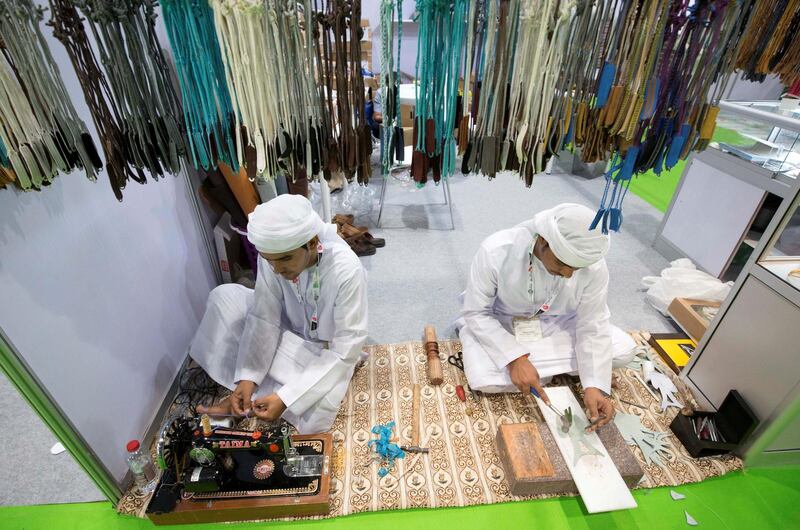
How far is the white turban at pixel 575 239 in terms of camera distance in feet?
4.67

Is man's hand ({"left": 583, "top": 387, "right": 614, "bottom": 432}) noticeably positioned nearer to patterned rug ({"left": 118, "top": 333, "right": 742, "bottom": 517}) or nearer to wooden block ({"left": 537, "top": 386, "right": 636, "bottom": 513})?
wooden block ({"left": 537, "top": 386, "right": 636, "bottom": 513})

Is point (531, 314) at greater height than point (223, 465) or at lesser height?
greater

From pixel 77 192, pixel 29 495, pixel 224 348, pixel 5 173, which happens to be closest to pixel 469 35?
pixel 5 173

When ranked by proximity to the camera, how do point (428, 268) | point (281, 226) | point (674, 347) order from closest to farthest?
point (281, 226), point (674, 347), point (428, 268)

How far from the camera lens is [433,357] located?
203 centimetres

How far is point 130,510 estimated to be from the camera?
1.48 m

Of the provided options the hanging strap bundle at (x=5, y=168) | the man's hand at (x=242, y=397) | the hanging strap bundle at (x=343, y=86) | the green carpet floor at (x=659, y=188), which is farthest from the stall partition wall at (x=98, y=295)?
the green carpet floor at (x=659, y=188)

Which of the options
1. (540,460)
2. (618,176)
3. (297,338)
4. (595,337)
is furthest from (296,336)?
(618,176)

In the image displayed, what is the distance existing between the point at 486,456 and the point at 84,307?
5.29 feet

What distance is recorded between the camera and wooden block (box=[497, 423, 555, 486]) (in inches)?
58.4

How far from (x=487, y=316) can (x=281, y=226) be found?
3.45 feet

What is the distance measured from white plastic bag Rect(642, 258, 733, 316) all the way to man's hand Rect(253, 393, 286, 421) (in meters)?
2.33

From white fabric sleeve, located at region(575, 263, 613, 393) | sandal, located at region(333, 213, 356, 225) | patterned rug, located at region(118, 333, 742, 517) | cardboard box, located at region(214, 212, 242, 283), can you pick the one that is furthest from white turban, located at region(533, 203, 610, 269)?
sandal, located at region(333, 213, 356, 225)

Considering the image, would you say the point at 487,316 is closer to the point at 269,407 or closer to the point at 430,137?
the point at 269,407
